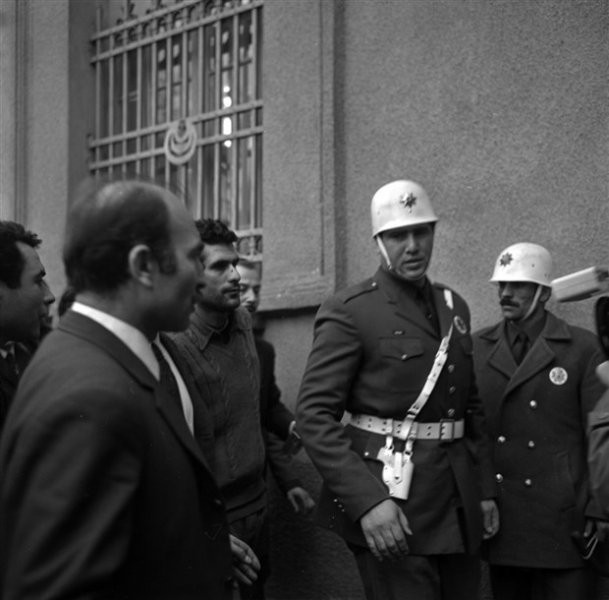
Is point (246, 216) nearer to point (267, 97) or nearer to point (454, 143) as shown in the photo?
point (267, 97)

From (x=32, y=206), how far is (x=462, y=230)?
4.29m

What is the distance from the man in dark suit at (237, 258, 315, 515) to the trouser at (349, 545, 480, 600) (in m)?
1.39

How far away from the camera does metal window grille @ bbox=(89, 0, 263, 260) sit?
7.55 m

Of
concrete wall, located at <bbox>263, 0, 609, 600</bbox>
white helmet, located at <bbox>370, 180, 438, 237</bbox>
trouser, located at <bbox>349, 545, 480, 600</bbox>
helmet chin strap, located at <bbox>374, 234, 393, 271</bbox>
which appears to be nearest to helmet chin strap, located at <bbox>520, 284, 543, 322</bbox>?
concrete wall, located at <bbox>263, 0, 609, 600</bbox>

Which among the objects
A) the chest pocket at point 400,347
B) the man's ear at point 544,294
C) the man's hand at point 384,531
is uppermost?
the man's ear at point 544,294

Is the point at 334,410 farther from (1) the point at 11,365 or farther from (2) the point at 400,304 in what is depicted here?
(1) the point at 11,365

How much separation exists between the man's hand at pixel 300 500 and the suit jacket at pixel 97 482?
346 cm

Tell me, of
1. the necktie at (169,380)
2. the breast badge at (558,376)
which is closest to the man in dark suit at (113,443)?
the necktie at (169,380)

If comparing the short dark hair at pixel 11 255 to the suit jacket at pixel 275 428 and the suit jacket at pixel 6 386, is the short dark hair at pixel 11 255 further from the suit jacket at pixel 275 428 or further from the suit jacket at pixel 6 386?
the suit jacket at pixel 275 428

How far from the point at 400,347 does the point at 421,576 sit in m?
0.89

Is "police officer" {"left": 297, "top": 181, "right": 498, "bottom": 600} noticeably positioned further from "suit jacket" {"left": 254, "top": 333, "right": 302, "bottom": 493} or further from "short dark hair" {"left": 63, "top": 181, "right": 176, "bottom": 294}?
"short dark hair" {"left": 63, "top": 181, "right": 176, "bottom": 294}

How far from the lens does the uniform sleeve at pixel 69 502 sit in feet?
6.90

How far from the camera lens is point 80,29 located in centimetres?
892

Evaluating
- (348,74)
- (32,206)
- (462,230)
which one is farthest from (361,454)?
(32,206)
